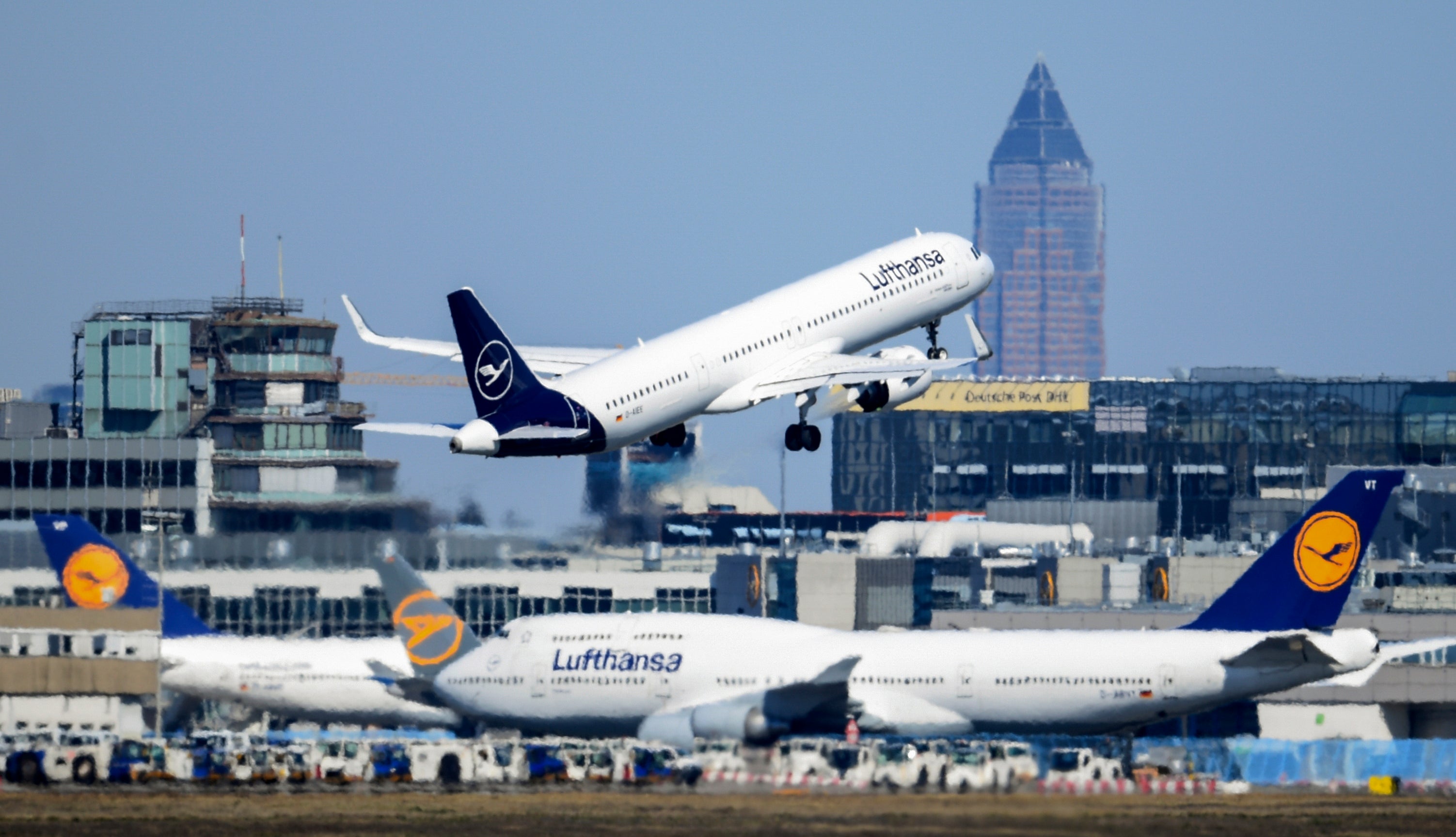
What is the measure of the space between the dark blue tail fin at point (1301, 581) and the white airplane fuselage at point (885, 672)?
118cm

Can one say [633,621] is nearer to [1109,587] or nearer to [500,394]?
[500,394]

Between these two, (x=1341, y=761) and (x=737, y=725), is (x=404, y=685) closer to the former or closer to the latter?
(x=737, y=725)

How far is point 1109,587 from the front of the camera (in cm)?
12650

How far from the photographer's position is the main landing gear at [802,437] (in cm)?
8444

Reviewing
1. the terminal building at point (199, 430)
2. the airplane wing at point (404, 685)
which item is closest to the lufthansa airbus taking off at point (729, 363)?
the airplane wing at point (404, 685)

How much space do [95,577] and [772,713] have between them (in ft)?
93.1

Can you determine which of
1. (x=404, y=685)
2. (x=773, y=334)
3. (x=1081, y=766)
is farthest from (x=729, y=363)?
(x=1081, y=766)

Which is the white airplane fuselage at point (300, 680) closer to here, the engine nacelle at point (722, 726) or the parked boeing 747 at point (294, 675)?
the parked boeing 747 at point (294, 675)

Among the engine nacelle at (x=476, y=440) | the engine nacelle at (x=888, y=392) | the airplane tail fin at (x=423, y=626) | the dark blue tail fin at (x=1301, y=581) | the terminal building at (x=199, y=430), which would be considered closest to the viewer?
the engine nacelle at (x=476, y=440)

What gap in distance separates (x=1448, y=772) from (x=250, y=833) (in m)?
33.6

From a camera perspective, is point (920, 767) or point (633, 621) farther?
point (633, 621)

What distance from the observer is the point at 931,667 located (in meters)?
74.2

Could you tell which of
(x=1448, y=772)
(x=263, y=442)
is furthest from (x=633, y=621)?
(x=263, y=442)

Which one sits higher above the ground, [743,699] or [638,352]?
[638,352]
